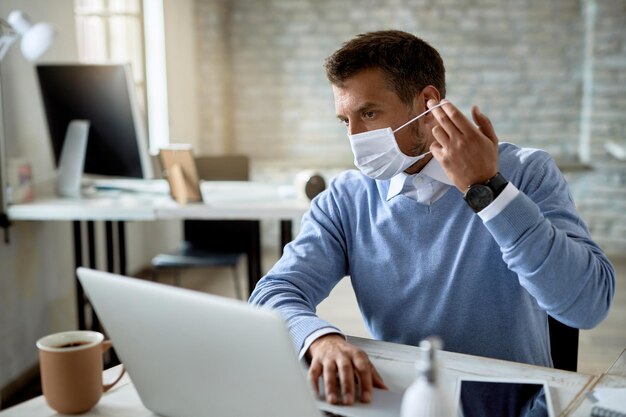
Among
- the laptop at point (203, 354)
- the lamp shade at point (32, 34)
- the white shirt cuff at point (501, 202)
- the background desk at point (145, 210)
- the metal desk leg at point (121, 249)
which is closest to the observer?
the laptop at point (203, 354)

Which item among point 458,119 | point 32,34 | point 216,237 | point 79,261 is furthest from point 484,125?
point 216,237

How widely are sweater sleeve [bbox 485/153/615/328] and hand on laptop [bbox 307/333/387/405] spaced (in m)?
0.29

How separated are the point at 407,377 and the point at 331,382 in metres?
0.15

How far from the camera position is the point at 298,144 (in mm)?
5426

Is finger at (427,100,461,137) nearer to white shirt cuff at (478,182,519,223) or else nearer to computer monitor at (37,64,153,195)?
white shirt cuff at (478,182,519,223)

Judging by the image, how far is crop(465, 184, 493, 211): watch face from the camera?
1154 millimetres

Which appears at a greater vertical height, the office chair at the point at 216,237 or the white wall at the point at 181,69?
the white wall at the point at 181,69

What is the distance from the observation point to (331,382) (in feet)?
3.35

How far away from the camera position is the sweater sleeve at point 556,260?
114cm

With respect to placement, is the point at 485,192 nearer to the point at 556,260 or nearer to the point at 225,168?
the point at 556,260

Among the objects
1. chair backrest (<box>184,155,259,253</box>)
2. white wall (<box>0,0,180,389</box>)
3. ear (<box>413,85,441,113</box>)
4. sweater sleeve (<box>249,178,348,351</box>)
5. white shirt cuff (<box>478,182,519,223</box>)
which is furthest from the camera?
chair backrest (<box>184,155,259,253</box>)

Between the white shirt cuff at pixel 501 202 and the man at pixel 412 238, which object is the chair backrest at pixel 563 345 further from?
the white shirt cuff at pixel 501 202

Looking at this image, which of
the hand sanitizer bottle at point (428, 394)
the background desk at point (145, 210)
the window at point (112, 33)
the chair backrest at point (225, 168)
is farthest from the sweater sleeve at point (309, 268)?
the window at point (112, 33)

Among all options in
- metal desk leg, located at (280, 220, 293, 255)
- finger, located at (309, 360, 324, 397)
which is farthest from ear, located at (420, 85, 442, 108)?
metal desk leg, located at (280, 220, 293, 255)
